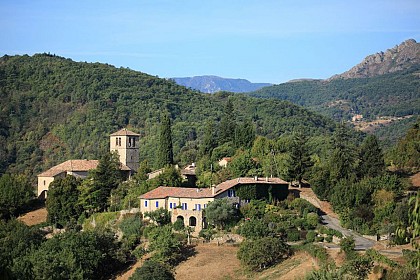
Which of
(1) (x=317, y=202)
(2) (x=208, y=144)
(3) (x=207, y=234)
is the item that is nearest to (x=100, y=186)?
(3) (x=207, y=234)

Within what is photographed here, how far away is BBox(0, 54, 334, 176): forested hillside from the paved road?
184 ft

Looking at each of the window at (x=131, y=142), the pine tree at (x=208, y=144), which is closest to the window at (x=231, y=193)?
the window at (x=131, y=142)

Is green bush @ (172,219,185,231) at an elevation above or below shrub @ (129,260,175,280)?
above

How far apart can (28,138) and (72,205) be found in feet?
250

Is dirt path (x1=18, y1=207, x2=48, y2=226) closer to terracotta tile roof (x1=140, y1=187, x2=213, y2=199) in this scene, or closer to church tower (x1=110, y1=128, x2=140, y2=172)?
church tower (x1=110, y1=128, x2=140, y2=172)

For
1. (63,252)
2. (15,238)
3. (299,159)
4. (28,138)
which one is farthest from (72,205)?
(28,138)

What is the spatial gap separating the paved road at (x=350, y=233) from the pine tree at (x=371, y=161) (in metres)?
5.47

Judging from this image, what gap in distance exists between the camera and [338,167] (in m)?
55.8

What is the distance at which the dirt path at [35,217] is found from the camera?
60.8m

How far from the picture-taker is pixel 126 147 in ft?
216

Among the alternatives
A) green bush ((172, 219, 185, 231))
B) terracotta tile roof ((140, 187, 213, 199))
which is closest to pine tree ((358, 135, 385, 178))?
terracotta tile roof ((140, 187, 213, 199))

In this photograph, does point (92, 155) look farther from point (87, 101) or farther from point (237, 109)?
point (237, 109)

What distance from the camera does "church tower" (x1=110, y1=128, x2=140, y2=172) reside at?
6581 cm

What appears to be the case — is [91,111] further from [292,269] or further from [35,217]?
[292,269]
